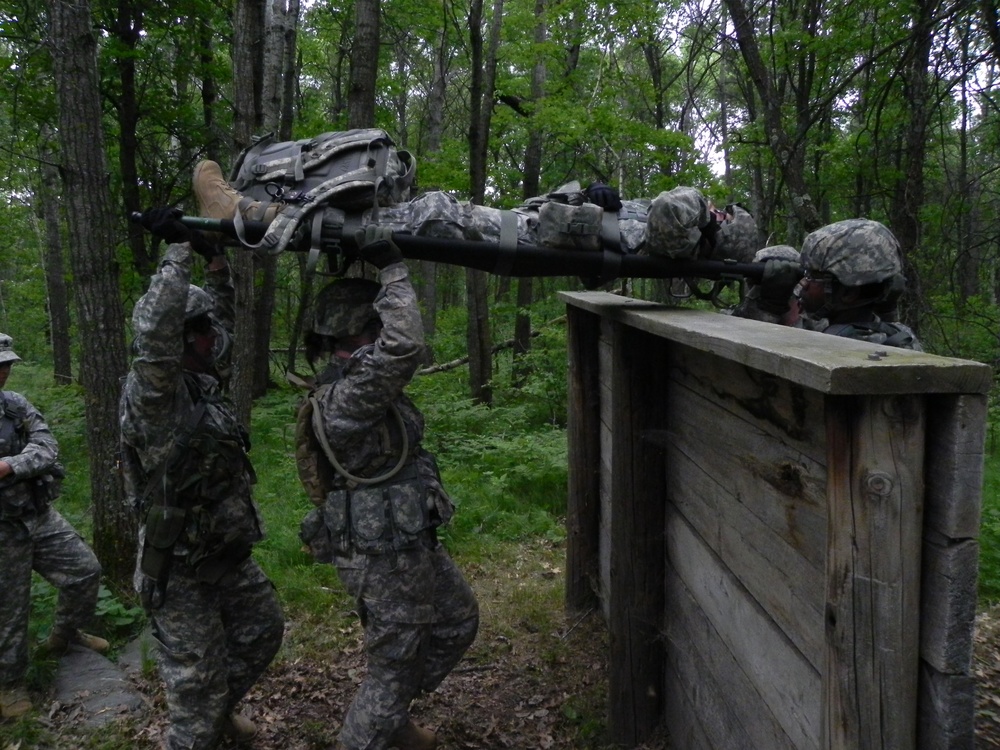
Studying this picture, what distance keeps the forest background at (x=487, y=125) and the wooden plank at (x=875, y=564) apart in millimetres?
3556

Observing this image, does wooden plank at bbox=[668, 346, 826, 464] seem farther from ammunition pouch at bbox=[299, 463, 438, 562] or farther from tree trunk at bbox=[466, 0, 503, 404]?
tree trunk at bbox=[466, 0, 503, 404]

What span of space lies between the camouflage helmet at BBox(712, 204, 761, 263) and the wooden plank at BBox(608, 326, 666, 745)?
19.1 inches

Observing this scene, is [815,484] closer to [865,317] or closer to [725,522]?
[725,522]

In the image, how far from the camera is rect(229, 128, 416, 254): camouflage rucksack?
3.23 m

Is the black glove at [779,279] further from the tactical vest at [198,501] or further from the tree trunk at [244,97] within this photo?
the tree trunk at [244,97]

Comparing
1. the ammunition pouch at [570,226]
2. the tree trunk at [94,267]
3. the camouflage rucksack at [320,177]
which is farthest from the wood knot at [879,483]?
the tree trunk at [94,267]

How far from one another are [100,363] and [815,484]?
16.4 feet

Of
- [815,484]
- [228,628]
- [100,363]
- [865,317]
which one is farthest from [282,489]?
[815,484]

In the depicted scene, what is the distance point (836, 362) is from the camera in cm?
149

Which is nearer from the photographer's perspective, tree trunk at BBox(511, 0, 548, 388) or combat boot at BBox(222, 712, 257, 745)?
combat boot at BBox(222, 712, 257, 745)

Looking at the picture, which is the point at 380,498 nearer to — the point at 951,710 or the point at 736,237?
the point at 736,237

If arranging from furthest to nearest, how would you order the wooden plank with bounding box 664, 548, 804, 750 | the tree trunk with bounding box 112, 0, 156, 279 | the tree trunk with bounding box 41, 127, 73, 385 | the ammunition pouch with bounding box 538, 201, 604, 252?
1. the tree trunk with bounding box 41, 127, 73, 385
2. the tree trunk with bounding box 112, 0, 156, 279
3. the ammunition pouch with bounding box 538, 201, 604, 252
4. the wooden plank with bounding box 664, 548, 804, 750

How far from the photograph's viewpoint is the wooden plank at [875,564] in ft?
4.98

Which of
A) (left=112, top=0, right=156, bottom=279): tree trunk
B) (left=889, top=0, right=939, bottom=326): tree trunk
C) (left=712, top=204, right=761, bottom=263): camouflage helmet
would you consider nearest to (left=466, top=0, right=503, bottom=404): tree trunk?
(left=112, top=0, right=156, bottom=279): tree trunk
